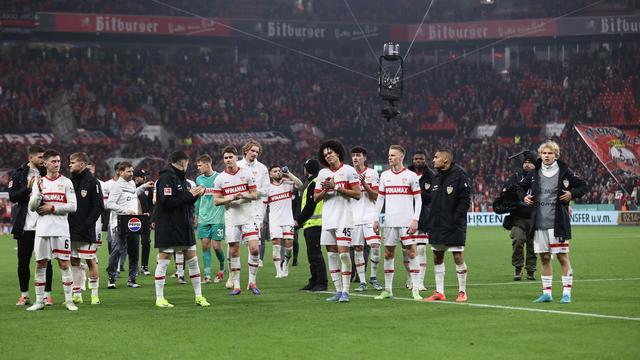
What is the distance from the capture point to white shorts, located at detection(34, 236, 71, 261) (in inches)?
573

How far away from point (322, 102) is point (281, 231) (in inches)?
1865

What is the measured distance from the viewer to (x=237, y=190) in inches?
674

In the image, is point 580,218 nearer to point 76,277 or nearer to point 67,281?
point 76,277

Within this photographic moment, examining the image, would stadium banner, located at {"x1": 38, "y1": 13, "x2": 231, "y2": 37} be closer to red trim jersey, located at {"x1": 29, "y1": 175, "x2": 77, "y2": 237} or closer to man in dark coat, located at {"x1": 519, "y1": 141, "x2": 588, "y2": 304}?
red trim jersey, located at {"x1": 29, "y1": 175, "x2": 77, "y2": 237}

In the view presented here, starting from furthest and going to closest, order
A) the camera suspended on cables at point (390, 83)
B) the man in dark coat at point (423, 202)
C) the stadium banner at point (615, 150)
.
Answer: the stadium banner at point (615, 150), the camera suspended on cables at point (390, 83), the man in dark coat at point (423, 202)

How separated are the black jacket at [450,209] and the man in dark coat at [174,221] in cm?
373

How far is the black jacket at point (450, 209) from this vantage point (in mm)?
15211

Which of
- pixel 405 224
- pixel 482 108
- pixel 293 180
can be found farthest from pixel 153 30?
pixel 405 224

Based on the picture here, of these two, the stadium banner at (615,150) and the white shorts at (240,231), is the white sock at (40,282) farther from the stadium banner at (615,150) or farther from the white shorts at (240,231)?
the stadium banner at (615,150)

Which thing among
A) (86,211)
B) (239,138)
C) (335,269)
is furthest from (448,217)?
(239,138)

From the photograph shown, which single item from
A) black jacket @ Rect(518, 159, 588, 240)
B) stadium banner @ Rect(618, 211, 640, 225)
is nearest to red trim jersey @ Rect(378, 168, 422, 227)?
black jacket @ Rect(518, 159, 588, 240)

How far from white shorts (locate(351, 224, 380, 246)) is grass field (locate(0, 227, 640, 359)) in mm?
1032

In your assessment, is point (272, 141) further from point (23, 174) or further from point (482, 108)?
point (23, 174)

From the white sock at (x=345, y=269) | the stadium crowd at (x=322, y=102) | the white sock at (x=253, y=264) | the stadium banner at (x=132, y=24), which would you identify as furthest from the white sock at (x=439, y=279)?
the stadium banner at (x=132, y=24)
